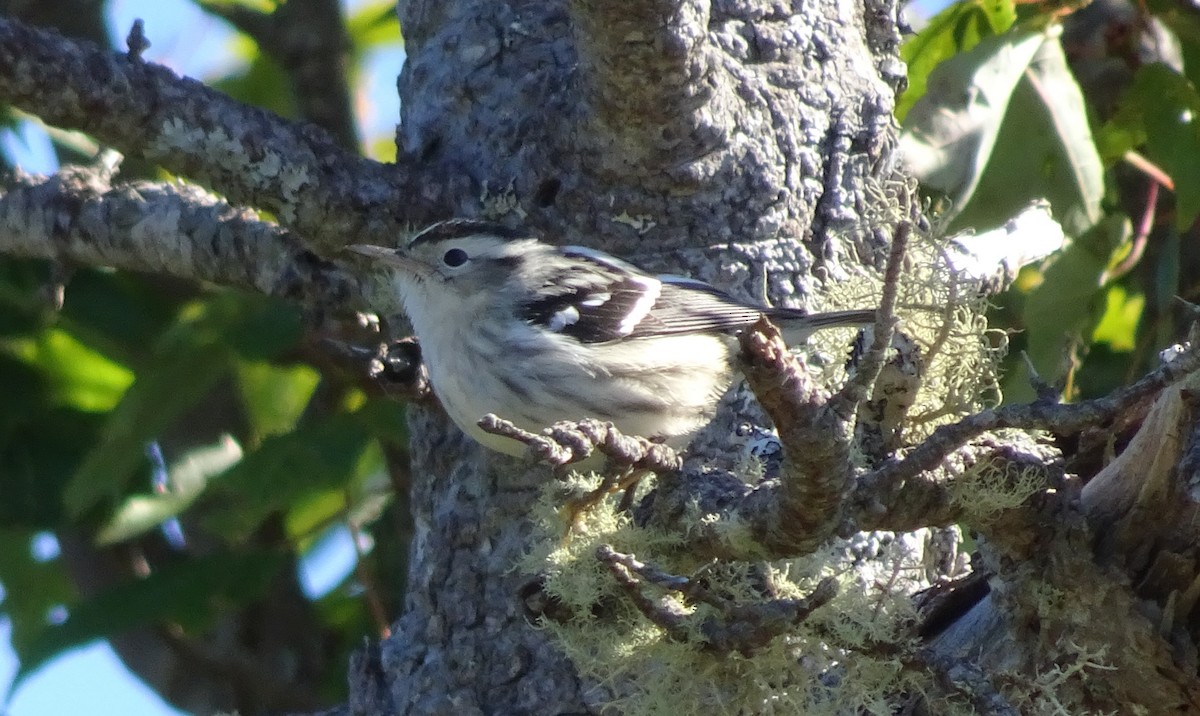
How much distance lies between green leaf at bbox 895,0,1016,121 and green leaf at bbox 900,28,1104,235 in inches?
6.2

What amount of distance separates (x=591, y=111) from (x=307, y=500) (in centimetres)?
125

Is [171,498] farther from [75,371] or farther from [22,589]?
[22,589]

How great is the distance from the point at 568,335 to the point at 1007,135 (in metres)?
1.13

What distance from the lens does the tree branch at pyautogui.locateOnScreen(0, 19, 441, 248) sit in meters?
2.92

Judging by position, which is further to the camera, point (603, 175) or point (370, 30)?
point (370, 30)

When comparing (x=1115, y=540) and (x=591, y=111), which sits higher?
(x=591, y=111)

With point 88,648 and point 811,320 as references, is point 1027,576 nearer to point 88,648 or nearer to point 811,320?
point 811,320

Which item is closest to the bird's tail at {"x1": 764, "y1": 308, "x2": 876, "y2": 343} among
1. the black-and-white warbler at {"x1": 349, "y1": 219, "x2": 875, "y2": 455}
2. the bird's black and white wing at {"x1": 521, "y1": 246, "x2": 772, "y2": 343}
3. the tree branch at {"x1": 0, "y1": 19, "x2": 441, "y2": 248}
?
the black-and-white warbler at {"x1": 349, "y1": 219, "x2": 875, "y2": 455}

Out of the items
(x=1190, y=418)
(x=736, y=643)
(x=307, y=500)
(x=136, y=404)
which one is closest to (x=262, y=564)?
(x=307, y=500)

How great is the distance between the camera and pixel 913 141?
330 cm

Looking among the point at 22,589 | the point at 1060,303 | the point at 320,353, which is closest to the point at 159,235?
the point at 320,353

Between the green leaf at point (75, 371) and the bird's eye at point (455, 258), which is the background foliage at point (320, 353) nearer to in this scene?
the green leaf at point (75, 371)

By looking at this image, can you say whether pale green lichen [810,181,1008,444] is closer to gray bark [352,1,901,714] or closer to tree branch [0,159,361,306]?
gray bark [352,1,901,714]

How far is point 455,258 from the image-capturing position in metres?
3.42
